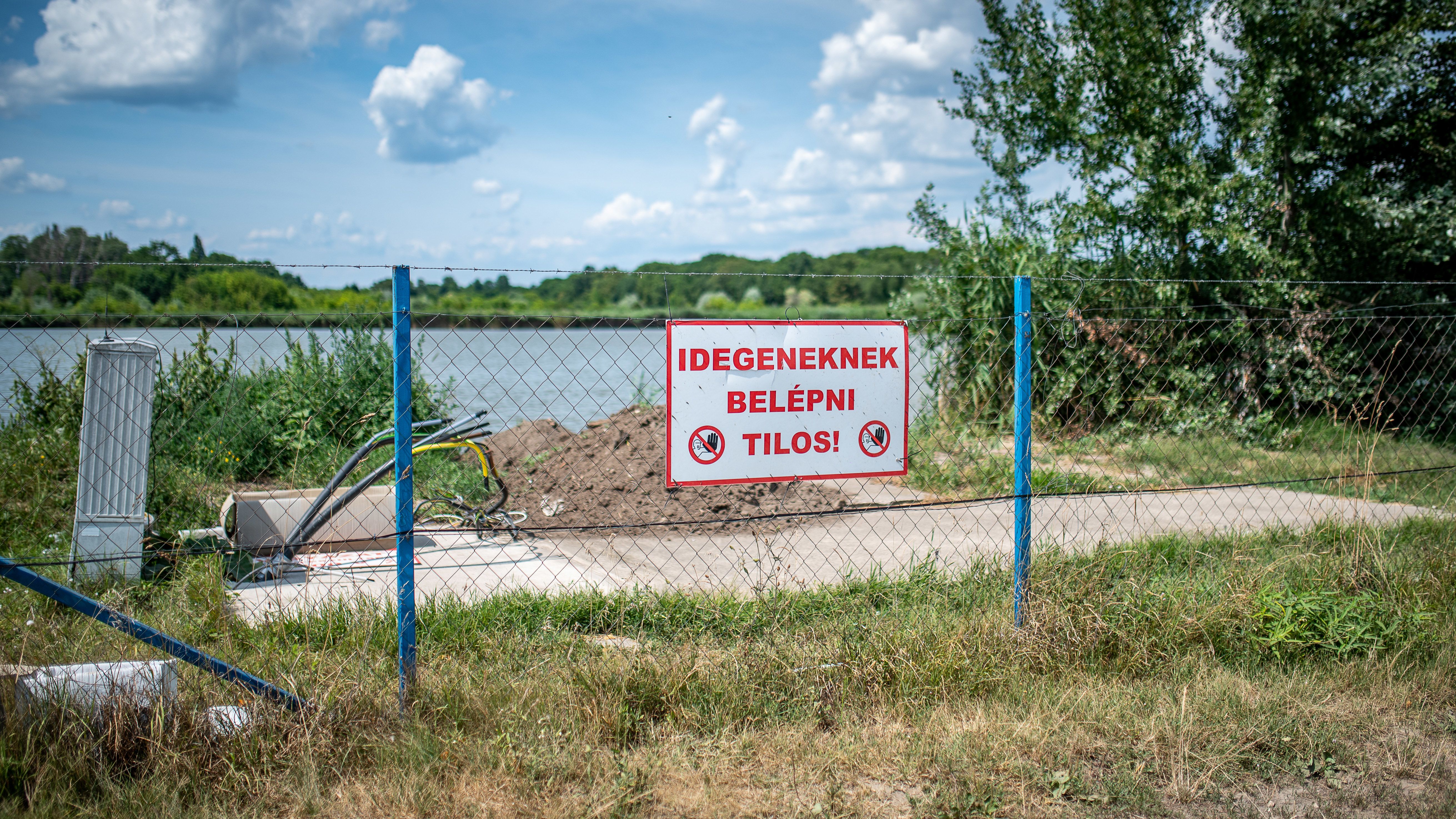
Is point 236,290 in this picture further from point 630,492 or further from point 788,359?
point 788,359

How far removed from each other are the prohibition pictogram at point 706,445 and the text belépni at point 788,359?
265mm

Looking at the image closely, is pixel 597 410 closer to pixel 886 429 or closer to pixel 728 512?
pixel 886 429

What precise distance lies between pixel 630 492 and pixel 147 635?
14.9ft

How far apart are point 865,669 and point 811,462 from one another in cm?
90

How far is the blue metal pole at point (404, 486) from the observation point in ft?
9.70

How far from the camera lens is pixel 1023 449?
3732 millimetres

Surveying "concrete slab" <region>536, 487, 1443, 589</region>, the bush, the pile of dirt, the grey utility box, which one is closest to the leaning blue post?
"concrete slab" <region>536, 487, 1443, 589</region>

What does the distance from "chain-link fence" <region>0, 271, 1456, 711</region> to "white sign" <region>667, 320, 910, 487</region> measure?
0.22ft

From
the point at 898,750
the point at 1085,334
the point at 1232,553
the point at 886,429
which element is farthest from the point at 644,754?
the point at 1085,334

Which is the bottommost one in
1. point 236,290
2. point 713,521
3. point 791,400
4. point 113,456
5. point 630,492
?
point 630,492

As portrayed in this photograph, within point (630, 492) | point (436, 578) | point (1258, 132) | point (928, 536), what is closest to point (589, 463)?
point (630, 492)

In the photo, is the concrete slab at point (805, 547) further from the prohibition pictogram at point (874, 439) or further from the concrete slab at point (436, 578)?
the prohibition pictogram at point (874, 439)

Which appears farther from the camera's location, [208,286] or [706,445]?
[208,286]

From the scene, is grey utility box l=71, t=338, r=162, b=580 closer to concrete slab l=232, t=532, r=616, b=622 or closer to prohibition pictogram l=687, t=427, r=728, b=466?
concrete slab l=232, t=532, r=616, b=622
